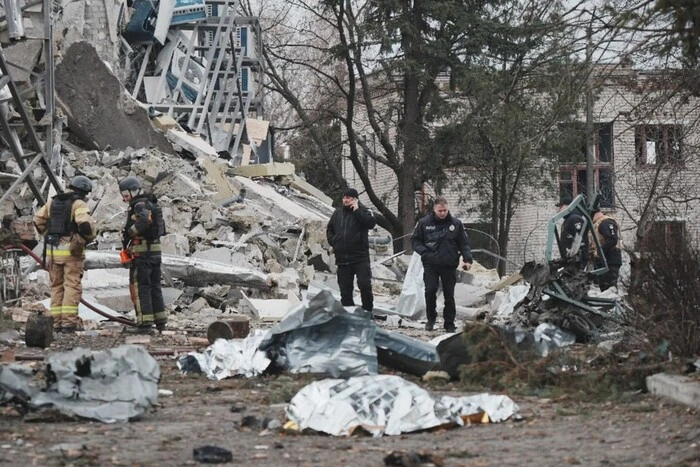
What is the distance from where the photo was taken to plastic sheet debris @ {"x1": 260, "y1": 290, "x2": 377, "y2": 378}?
388 inches

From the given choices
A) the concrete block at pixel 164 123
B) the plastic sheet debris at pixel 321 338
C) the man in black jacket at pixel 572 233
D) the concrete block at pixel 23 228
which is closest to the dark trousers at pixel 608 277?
the man in black jacket at pixel 572 233

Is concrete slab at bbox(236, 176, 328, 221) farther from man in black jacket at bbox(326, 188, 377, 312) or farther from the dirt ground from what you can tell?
the dirt ground

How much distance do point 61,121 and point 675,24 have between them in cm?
1628

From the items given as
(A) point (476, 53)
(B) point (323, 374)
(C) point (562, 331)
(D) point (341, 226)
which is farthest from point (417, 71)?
(B) point (323, 374)

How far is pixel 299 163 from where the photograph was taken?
42.4m

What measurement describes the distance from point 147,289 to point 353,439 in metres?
7.66

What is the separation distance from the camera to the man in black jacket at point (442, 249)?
1548cm

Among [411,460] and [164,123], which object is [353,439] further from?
[164,123]

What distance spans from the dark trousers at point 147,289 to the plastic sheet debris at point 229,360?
151 inches

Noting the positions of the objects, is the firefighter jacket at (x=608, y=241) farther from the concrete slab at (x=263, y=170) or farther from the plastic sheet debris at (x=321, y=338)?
the concrete slab at (x=263, y=170)

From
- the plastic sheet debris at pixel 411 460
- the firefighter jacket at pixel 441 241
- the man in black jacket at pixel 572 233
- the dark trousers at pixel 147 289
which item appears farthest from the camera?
the firefighter jacket at pixel 441 241

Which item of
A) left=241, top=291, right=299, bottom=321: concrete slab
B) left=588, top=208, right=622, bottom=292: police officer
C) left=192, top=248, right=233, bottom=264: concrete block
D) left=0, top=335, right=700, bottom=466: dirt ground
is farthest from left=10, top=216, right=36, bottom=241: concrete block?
left=0, top=335, right=700, bottom=466: dirt ground

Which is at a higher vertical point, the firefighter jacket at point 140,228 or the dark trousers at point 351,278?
the firefighter jacket at point 140,228

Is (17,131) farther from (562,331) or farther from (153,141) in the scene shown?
(562,331)
